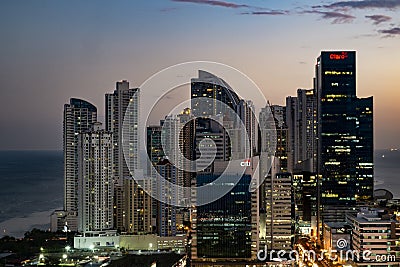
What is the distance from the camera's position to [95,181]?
822 centimetres

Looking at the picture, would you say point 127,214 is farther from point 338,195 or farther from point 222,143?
point 338,195

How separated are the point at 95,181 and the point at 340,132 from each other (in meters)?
3.76

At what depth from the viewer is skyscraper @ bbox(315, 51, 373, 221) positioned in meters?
9.02

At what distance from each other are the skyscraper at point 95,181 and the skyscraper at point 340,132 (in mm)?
3191

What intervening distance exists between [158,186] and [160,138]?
72 cm

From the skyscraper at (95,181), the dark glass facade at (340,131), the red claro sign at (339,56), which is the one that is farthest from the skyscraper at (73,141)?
the red claro sign at (339,56)

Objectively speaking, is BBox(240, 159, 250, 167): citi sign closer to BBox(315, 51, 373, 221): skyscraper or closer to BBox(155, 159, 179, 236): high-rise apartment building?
BBox(155, 159, 179, 236): high-rise apartment building

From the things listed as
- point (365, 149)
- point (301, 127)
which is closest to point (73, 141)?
point (365, 149)

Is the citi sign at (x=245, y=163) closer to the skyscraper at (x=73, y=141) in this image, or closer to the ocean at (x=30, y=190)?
the skyscraper at (x=73, y=141)

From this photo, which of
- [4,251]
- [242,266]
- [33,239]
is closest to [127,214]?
[33,239]

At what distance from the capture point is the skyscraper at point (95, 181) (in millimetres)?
8047

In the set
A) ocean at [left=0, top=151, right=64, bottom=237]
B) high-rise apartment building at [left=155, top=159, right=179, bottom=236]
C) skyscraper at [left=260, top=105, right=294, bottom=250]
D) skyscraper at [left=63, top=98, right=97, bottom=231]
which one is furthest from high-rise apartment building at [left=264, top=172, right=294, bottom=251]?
ocean at [left=0, top=151, right=64, bottom=237]

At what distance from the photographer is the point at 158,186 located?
8.23 meters

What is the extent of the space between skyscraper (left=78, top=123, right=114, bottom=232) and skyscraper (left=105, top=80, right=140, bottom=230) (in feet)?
0.39
